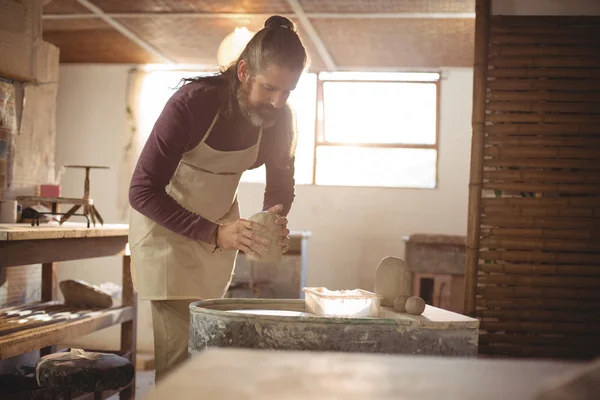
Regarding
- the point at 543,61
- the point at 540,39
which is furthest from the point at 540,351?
the point at 540,39

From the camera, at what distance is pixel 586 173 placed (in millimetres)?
3512

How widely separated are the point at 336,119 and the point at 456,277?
193cm

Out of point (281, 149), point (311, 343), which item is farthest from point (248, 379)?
point (281, 149)

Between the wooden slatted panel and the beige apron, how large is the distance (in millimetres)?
1529

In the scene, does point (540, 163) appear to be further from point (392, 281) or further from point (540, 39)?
point (392, 281)

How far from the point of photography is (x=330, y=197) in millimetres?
6730

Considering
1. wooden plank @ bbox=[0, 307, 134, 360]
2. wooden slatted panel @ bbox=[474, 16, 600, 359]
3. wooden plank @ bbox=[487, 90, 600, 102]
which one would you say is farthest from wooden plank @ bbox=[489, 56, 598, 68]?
wooden plank @ bbox=[0, 307, 134, 360]

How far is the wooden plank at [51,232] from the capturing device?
3088 mm

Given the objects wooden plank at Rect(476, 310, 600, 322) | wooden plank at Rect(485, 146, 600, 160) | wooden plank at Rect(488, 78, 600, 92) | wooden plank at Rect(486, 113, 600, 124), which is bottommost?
wooden plank at Rect(476, 310, 600, 322)

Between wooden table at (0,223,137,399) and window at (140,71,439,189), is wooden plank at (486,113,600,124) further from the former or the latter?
window at (140,71,439,189)

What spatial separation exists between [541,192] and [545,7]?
37.8 inches

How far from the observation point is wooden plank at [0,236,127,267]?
3.18 meters

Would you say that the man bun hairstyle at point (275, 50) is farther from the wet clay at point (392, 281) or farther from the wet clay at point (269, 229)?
the wet clay at point (392, 281)

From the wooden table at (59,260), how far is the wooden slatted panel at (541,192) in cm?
217
